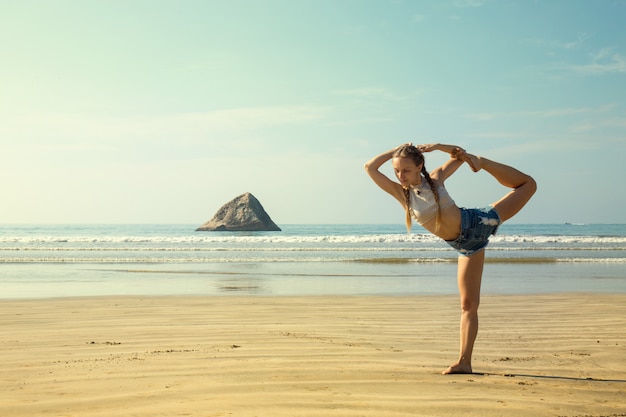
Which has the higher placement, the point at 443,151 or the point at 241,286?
the point at 443,151

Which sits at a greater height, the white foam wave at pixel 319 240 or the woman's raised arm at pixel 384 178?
the woman's raised arm at pixel 384 178

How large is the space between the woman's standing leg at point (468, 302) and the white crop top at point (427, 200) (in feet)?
1.93

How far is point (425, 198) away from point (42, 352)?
431cm

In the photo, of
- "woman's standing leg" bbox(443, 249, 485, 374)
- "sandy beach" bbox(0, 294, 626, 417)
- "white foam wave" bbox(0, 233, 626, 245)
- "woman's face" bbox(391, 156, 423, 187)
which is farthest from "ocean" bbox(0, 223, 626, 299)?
"white foam wave" bbox(0, 233, 626, 245)

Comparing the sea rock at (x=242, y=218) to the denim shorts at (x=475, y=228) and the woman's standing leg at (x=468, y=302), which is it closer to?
the woman's standing leg at (x=468, y=302)

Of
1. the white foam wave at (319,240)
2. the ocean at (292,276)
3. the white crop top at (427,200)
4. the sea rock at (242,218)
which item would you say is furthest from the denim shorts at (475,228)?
the sea rock at (242,218)

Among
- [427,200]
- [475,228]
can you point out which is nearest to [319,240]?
[475,228]

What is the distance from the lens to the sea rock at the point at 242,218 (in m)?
71.2

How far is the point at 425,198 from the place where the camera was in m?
4.81

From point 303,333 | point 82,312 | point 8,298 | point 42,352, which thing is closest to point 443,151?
point 303,333

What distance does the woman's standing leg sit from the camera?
503cm

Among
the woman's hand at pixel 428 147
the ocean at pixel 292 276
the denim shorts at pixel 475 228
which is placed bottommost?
the ocean at pixel 292 276

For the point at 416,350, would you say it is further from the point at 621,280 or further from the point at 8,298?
the point at 621,280

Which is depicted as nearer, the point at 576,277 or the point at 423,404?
the point at 423,404
